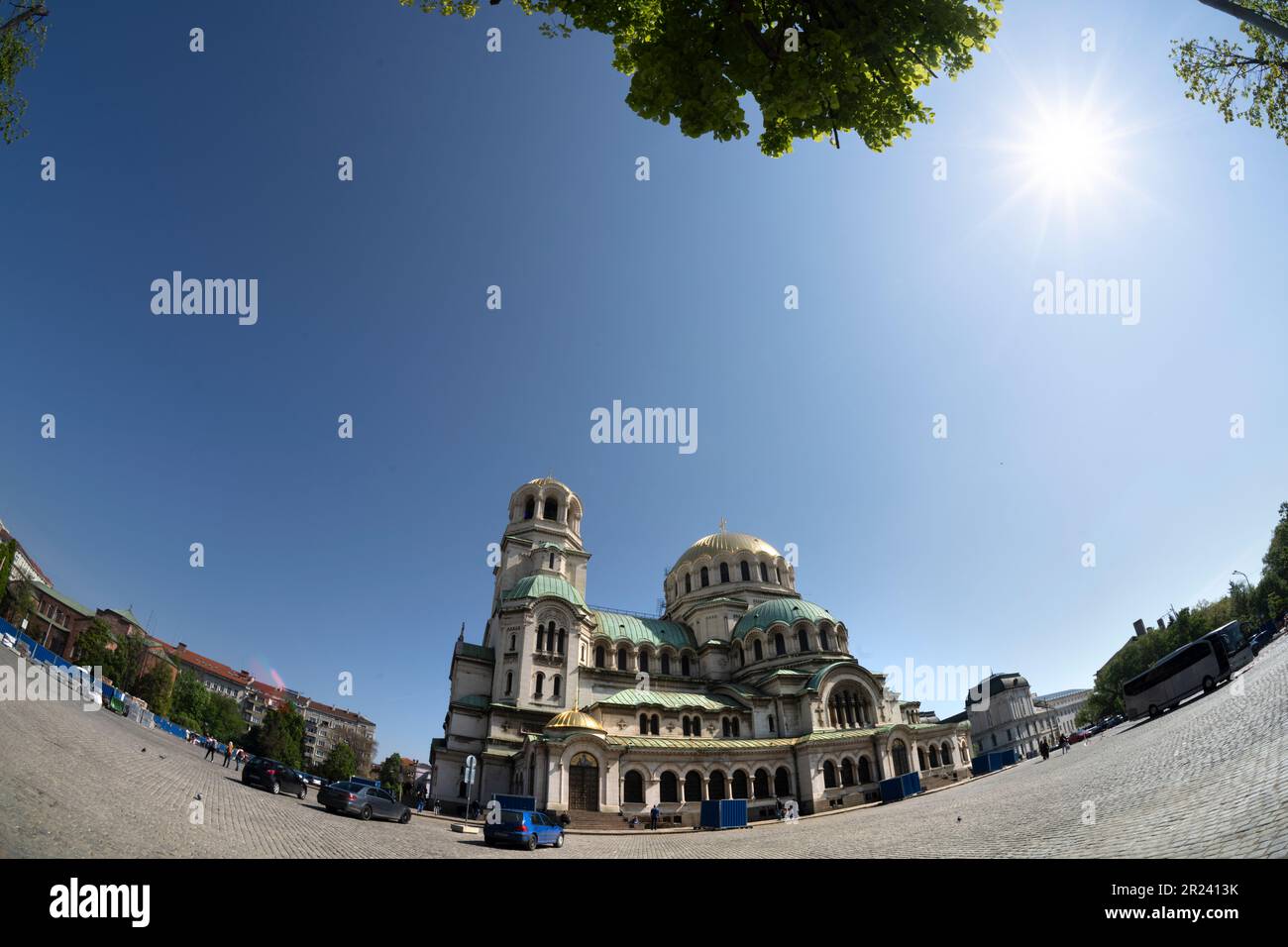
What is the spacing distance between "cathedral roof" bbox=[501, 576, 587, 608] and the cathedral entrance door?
10.6 metres

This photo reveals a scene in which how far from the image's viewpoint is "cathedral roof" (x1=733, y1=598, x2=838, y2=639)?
132 ft

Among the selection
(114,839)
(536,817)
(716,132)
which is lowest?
(536,817)

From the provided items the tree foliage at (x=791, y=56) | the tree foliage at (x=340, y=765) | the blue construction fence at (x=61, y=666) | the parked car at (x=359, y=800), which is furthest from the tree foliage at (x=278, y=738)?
the tree foliage at (x=791, y=56)

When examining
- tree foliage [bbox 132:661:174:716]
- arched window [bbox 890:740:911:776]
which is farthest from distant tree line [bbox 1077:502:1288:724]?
tree foliage [bbox 132:661:174:716]

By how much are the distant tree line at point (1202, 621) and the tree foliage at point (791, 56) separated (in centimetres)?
5207

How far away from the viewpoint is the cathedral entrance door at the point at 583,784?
27.2m

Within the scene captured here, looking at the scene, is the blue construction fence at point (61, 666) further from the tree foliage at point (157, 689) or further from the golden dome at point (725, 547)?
the golden dome at point (725, 547)

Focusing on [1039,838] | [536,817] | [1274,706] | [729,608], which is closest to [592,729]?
[536,817]

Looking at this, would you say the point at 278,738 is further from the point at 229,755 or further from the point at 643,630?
the point at 643,630

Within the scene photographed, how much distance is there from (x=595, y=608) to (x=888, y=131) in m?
39.4

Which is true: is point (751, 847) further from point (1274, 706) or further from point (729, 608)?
point (729, 608)

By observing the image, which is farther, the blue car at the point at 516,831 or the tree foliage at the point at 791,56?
the blue car at the point at 516,831

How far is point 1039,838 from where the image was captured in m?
8.67

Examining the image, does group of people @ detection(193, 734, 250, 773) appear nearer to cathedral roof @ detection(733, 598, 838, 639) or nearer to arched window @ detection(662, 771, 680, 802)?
arched window @ detection(662, 771, 680, 802)
